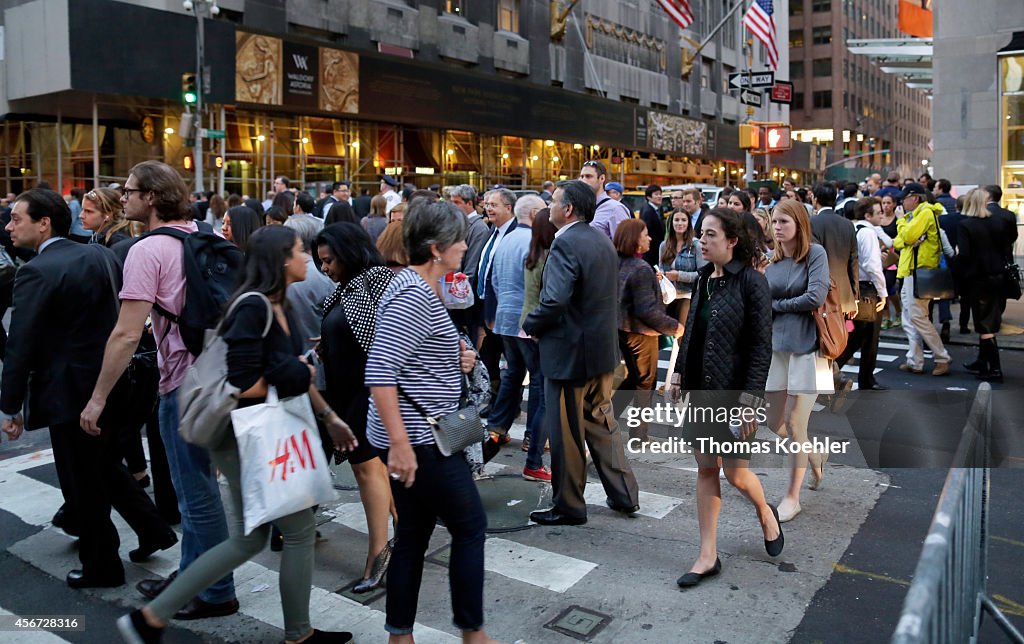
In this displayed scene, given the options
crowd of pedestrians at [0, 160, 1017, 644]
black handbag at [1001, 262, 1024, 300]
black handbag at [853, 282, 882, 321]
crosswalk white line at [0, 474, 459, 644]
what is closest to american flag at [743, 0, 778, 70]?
black handbag at [1001, 262, 1024, 300]

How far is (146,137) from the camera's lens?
24875mm

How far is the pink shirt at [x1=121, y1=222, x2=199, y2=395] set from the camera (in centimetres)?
451

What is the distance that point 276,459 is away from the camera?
12.6 ft

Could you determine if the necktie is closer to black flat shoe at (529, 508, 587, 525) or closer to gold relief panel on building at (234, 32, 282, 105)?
black flat shoe at (529, 508, 587, 525)

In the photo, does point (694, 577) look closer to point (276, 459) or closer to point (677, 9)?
point (276, 459)

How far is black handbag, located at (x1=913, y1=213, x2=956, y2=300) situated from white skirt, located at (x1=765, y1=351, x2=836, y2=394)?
17.5ft

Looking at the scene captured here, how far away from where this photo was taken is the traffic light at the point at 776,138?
23812 millimetres

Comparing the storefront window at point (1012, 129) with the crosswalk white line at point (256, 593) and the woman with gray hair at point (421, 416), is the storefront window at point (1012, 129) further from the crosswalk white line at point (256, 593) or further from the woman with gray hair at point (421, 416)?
the woman with gray hair at point (421, 416)

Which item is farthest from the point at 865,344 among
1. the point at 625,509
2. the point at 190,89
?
the point at 190,89

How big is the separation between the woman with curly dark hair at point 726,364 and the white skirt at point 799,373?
1310 millimetres

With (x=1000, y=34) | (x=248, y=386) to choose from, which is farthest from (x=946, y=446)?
(x=1000, y=34)

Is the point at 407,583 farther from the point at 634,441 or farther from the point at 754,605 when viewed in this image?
the point at 634,441

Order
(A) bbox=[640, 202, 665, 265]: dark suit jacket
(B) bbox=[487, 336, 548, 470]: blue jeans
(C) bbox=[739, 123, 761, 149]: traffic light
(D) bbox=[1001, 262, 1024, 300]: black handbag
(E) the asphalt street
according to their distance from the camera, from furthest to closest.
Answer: (C) bbox=[739, 123, 761, 149]: traffic light
(A) bbox=[640, 202, 665, 265]: dark suit jacket
(D) bbox=[1001, 262, 1024, 300]: black handbag
(B) bbox=[487, 336, 548, 470]: blue jeans
(E) the asphalt street

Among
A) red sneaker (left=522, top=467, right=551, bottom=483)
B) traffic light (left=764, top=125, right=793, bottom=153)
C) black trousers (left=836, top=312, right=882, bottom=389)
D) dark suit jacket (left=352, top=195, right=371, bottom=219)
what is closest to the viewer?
red sneaker (left=522, top=467, right=551, bottom=483)
